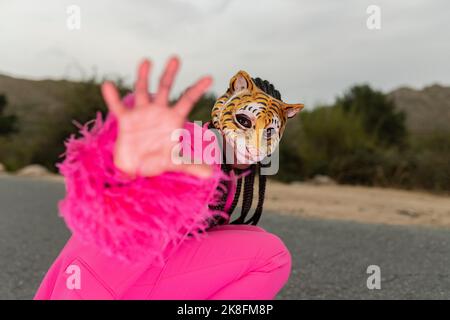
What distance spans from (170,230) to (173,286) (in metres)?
0.22

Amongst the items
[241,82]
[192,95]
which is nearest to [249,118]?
[241,82]

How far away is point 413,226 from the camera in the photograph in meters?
5.61

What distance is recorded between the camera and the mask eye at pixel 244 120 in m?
1.49

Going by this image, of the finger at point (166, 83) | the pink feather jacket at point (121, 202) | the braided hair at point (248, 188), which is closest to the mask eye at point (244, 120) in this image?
the braided hair at point (248, 188)

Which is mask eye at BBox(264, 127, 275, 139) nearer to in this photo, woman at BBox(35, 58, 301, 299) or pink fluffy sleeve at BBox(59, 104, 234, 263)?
woman at BBox(35, 58, 301, 299)

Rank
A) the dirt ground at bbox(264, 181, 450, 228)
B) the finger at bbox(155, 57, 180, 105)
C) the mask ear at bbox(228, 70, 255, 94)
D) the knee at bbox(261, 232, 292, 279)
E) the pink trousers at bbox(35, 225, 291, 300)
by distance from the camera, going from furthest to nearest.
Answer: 1. the dirt ground at bbox(264, 181, 450, 228)
2. the mask ear at bbox(228, 70, 255, 94)
3. the knee at bbox(261, 232, 292, 279)
4. the pink trousers at bbox(35, 225, 291, 300)
5. the finger at bbox(155, 57, 180, 105)

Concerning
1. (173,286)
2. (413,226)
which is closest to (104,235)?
(173,286)

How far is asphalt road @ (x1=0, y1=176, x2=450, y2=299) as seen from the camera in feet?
11.0

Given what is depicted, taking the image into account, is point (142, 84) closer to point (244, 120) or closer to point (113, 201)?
point (113, 201)

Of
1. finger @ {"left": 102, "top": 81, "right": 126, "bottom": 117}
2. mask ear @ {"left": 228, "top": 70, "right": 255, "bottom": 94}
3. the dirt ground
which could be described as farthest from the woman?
the dirt ground

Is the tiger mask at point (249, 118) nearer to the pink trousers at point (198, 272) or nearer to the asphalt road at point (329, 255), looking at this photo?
the pink trousers at point (198, 272)

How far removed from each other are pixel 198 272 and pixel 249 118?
18.2 inches

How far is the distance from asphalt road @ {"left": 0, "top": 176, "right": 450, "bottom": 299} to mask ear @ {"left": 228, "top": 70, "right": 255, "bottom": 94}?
6.48 ft
